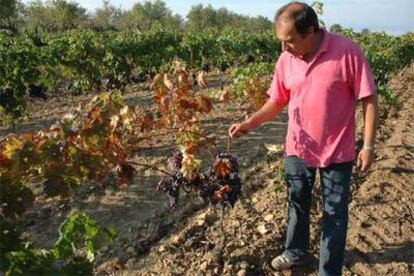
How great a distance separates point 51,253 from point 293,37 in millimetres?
1608

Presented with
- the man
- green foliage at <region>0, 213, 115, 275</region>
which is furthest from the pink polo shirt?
green foliage at <region>0, 213, 115, 275</region>

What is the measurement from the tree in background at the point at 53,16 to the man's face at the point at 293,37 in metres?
40.5

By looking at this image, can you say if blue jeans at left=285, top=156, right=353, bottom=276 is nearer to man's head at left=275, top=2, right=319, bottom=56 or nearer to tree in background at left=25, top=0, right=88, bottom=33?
man's head at left=275, top=2, right=319, bottom=56

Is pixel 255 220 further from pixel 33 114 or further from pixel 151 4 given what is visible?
pixel 151 4

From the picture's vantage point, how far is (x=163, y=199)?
200 inches

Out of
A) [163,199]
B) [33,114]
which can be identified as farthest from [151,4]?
[163,199]

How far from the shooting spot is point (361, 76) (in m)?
3.01

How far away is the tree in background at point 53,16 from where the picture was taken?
44000 millimetres

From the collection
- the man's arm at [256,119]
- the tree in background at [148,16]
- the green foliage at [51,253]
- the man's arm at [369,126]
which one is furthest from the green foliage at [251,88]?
the tree in background at [148,16]

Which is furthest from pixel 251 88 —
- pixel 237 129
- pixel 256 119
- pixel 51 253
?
pixel 51 253

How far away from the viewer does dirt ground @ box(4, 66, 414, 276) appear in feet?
12.4

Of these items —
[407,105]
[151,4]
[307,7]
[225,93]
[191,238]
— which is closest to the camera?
[307,7]

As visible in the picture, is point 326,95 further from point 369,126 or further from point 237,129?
point 237,129

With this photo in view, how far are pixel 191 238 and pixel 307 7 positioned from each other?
72.2 inches
